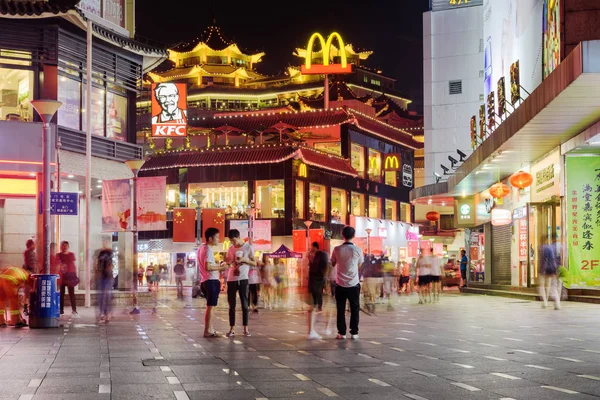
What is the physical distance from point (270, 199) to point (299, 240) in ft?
18.7

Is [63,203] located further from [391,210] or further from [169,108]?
[391,210]

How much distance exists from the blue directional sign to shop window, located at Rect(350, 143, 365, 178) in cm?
4988

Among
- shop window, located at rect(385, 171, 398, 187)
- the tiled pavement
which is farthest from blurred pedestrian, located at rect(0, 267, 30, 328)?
shop window, located at rect(385, 171, 398, 187)

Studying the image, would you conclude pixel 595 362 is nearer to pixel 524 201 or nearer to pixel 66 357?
pixel 66 357

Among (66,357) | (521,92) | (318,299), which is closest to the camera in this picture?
(66,357)

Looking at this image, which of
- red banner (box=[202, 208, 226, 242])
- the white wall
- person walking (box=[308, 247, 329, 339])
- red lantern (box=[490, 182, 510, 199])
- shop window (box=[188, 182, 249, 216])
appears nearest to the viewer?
person walking (box=[308, 247, 329, 339])

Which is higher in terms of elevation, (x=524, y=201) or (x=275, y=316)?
(x=524, y=201)

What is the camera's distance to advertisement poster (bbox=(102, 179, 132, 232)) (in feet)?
84.0

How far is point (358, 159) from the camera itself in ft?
232

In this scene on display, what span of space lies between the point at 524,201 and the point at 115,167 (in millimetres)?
13712

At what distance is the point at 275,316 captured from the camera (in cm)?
2214

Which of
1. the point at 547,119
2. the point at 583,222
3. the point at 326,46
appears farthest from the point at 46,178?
the point at 326,46

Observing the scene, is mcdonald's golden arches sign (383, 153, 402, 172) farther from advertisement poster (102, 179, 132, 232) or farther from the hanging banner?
advertisement poster (102, 179, 132, 232)

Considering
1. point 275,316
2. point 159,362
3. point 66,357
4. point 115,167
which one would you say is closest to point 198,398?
point 159,362
